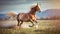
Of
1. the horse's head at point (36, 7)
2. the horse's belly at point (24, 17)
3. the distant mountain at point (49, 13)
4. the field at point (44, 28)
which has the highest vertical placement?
the horse's head at point (36, 7)

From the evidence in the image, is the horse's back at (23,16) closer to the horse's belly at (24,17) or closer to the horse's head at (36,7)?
the horse's belly at (24,17)

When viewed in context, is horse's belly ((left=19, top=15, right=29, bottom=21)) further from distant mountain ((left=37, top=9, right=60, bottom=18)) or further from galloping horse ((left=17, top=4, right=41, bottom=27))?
distant mountain ((left=37, top=9, right=60, bottom=18))

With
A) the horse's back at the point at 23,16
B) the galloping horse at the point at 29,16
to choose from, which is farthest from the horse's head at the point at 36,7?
the horse's back at the point at 23,16

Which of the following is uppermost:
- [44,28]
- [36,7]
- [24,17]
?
[36,7]

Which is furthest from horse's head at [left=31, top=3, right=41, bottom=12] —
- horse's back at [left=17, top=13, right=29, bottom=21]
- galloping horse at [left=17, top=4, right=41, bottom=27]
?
horse's back at [left=17, top=13, right=29, bottom=21]

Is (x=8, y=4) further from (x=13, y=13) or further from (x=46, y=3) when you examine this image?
(x=46, y=3)

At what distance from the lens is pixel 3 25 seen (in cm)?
303

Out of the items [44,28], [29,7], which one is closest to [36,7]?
[29,7]

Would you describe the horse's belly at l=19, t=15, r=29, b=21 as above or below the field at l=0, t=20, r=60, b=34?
above

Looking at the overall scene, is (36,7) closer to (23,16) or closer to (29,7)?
(29,7)

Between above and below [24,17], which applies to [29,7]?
above

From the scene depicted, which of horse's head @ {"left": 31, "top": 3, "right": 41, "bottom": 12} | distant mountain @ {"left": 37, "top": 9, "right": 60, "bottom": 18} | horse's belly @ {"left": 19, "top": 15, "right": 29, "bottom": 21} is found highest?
horse's head @ {"left": 31, "top": 3, "right": 41, "bottom": 12}

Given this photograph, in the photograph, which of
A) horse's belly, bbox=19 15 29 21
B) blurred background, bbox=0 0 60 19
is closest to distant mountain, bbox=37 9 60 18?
blurred background, bbox=0 0 60 19

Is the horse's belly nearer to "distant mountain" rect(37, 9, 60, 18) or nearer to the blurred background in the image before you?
the blurred background
